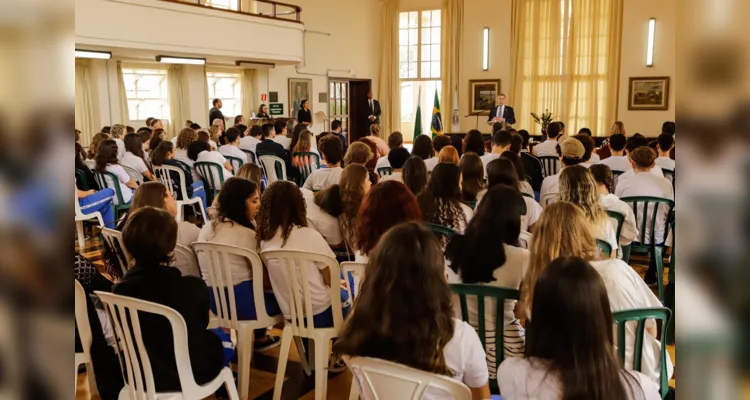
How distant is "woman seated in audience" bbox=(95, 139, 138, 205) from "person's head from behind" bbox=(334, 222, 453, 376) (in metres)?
4.69

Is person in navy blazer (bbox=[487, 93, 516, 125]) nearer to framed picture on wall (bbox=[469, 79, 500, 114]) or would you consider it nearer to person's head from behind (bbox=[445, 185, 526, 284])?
framed picture on wall (bbox=[469, 79, 500, 114])

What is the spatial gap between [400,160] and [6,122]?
4951 millimetres

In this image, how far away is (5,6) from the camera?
296mm

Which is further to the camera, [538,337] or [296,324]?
[296,324]

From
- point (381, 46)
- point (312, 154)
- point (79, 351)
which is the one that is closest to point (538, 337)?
point (79, 351)

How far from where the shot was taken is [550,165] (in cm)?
684

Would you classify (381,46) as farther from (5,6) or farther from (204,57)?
(5,6)

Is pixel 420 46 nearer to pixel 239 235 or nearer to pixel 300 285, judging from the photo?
pixel 239 235

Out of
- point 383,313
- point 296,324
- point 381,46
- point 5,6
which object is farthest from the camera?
point 381,46

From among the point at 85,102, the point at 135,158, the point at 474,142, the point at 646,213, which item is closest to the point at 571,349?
the point at 646,213

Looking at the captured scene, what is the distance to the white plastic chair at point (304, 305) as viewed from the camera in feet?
9.09

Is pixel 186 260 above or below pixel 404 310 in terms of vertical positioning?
below

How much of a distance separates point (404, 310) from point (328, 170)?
371 cm

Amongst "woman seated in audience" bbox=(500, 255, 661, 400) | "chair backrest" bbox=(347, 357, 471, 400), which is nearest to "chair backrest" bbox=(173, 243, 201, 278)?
"chair backrest" bbox=(347, 357, 471, 400)
